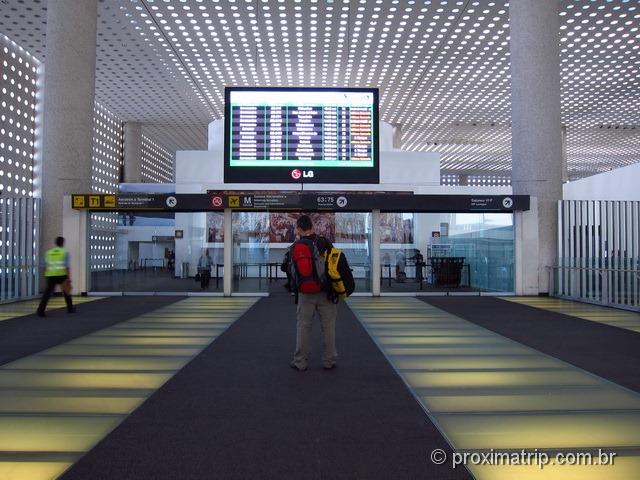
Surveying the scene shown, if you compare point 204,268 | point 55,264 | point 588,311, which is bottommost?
point 588,311

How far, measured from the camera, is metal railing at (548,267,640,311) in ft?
48.7

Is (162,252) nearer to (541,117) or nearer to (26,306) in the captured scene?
(26,306)

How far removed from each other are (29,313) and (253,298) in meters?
6.79

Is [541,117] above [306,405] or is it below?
above

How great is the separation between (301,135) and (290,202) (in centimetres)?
299

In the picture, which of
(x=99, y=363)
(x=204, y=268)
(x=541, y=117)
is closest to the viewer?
(x=99, y=363)

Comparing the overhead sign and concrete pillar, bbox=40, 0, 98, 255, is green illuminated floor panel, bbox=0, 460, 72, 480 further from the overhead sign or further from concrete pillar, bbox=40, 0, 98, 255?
concrete pillar, bbox=40, 0, 98, 255

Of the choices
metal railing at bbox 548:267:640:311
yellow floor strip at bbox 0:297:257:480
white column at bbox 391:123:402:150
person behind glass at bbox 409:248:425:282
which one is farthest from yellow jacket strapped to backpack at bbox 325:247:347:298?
white column at bbox 391:123:402:150

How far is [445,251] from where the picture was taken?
2191 centimetres

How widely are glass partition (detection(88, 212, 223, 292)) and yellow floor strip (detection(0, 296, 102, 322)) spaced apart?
1894 millimetres

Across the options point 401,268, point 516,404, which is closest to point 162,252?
point 401,268

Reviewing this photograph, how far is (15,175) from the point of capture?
26.0m

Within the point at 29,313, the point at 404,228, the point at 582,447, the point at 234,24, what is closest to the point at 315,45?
the point at 234,24

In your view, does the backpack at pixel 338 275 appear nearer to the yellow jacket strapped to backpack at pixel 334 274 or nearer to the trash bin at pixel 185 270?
the yellow jacket strapped to backpack at pixel 334 274
